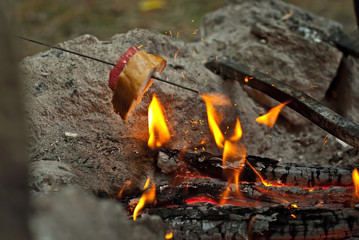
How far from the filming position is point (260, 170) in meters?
2.43

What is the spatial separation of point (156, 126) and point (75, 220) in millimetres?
1411

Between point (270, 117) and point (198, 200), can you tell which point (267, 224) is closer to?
point (198, 200)

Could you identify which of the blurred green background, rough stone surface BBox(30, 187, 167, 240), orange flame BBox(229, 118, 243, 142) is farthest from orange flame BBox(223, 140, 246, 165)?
the blurred green background

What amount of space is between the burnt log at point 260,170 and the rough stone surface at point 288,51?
42.5 inches

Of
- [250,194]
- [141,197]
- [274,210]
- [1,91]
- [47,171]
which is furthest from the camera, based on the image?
[250,194]

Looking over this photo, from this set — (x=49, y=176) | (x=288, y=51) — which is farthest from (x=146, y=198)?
(x=288, y=51)

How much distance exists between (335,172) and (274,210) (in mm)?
563

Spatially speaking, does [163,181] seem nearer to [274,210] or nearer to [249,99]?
[274,210]

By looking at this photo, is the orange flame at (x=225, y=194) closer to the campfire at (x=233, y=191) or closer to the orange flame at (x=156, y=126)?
the campfire at (x=233, y=191)

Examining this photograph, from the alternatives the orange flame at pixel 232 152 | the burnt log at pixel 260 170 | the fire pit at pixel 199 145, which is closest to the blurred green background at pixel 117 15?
the fire pit at pixel 199 145

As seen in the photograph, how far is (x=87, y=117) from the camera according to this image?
255 centimetres

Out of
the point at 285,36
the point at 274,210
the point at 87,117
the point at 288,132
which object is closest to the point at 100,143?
the point at 87,117

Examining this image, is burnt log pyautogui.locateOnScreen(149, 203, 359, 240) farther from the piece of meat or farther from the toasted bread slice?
the piece of meat

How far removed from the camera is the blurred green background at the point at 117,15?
610cm
